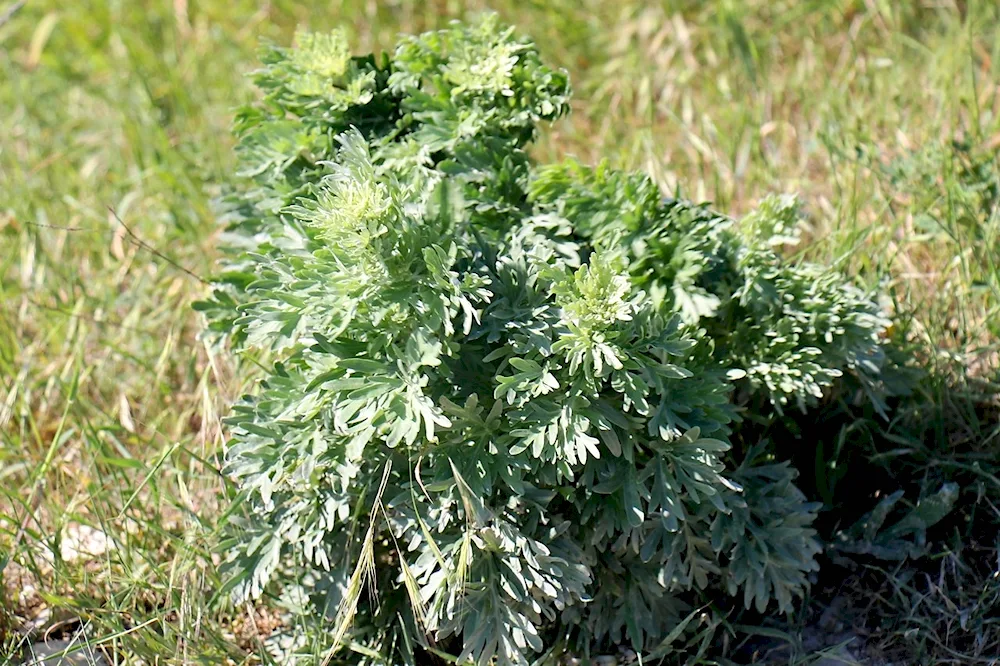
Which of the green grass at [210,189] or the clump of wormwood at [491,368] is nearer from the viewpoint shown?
the clump of wormwood at [491,368]

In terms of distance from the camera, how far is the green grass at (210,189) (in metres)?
2.58

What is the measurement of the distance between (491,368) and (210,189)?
1997 mm

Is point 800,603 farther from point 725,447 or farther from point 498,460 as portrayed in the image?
point 498,460

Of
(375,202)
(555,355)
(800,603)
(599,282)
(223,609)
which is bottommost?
(800,603)

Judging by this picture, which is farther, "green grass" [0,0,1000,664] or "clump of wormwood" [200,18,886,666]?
Answer: "green grass" [0,0,1000,664]

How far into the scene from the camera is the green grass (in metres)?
2.58

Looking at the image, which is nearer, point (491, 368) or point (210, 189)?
point (491, 368)

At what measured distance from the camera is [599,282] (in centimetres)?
203

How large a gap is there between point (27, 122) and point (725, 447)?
3.37 metres

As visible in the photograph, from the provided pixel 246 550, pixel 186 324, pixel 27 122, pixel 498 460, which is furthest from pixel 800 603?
pixel 27 122

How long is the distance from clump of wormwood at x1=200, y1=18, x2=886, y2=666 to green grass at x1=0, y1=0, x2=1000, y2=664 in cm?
38

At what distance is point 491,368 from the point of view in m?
2.21

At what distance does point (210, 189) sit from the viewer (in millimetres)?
3779

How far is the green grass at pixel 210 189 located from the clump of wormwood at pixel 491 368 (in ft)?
1.23
